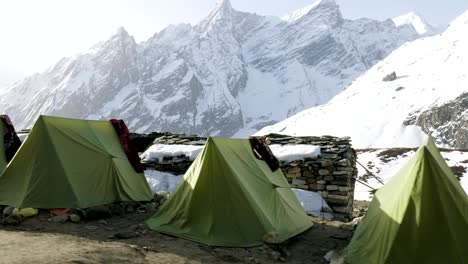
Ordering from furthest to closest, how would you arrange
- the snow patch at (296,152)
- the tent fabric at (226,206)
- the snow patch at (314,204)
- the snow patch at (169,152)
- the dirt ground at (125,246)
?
the snow patch at (169,152), the snow patch at (296,152), the snow patch at (314,204), the tent fabric at (226,206), the dirt ground at (125,246)

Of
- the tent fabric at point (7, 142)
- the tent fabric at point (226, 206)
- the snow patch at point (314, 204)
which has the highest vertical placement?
the tent fabric at point (7, 142)

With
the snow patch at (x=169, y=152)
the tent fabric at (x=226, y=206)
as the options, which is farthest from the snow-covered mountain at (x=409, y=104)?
the tent fabric at (x=226, y=206)

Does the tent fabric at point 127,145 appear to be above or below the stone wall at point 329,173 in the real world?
above

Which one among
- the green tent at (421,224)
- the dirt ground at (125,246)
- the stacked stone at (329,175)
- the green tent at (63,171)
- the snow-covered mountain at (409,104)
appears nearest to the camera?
the dirt ground at (125,246)

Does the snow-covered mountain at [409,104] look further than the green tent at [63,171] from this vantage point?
Yes

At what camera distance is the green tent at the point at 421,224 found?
7.55 meters

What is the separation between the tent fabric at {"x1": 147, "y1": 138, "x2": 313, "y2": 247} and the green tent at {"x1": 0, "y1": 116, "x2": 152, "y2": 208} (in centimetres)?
221

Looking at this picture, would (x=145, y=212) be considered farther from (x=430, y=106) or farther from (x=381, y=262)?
(x=430, y=106)

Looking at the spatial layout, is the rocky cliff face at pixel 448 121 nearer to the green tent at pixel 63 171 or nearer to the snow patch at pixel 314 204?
the snow patch at pixel 314 204

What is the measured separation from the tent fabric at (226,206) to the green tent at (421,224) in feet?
6.60

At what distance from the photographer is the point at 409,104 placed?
12762 cm

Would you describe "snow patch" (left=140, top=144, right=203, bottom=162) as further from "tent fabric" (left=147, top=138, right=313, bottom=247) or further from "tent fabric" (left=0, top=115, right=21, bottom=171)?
"tent fabric" (left=147, top=138, right=313, bottom=247)

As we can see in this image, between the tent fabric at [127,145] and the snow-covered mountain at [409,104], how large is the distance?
9754cm

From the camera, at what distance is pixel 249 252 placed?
8.72 metres
